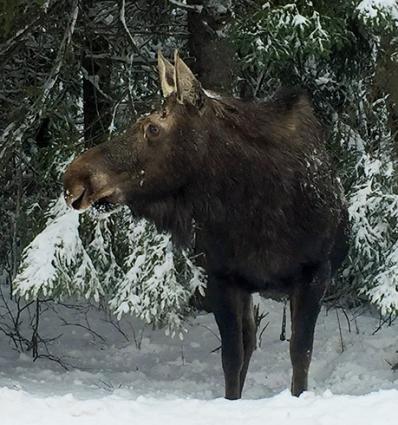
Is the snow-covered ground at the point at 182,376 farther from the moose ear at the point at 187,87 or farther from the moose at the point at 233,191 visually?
the moose ear at the point at 187,87

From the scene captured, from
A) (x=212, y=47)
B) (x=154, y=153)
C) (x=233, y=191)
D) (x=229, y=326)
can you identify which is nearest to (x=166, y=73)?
(x=154, y=153)

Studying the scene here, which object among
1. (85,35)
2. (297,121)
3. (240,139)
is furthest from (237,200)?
(85,35)

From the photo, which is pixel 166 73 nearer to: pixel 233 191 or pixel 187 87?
pixel 187 87

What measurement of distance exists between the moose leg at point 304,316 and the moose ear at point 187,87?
52.1 inches

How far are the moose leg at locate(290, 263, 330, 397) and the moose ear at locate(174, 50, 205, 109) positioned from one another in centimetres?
132

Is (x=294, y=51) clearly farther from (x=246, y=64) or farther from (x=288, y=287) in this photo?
(x=288, y=287)

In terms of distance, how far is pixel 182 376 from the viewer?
7.57 meters

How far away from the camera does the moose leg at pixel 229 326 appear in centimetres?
571

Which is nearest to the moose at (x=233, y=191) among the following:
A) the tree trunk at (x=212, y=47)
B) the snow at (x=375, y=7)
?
Result: the snow at (x=375, y=7)

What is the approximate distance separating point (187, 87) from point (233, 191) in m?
0.73

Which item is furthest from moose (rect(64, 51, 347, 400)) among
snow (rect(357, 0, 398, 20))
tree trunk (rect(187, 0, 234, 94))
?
tree trunk (rect(187, 0, 234, 94))

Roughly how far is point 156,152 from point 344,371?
3006 mm

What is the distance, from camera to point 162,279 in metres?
6.73

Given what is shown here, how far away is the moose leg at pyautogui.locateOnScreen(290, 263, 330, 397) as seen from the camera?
5.68m
